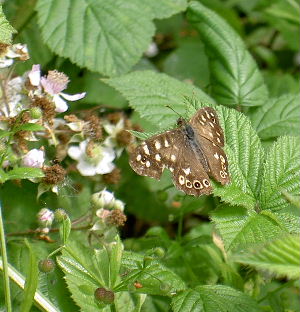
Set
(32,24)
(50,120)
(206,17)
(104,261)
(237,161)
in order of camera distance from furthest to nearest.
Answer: (32,24) < (206,17) < (50,120) < (237,161) < (104,261)

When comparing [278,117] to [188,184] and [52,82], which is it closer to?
[188,184]

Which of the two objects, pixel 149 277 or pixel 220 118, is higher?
pixel 220 118

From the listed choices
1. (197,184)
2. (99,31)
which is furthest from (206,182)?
(99,31)

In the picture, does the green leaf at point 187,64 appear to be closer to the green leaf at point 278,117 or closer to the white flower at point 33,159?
the green leaf at point 278,117

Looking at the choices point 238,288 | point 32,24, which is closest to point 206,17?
point 32,24

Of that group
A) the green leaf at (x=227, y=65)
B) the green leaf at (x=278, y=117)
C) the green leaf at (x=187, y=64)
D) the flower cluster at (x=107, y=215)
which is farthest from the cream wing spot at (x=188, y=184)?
the green leaf at (x=187, y=64)

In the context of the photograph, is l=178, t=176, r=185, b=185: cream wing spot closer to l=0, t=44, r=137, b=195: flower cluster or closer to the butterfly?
the butterfly

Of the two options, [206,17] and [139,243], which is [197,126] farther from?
[206,17]
